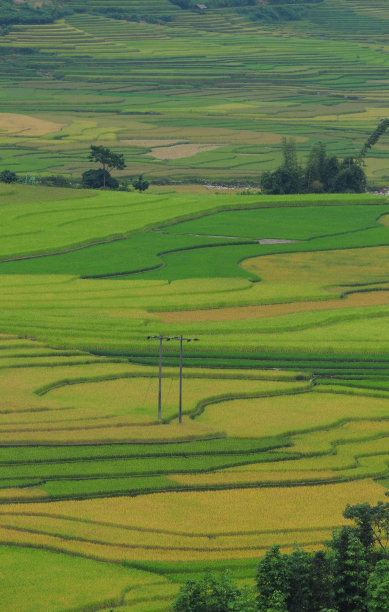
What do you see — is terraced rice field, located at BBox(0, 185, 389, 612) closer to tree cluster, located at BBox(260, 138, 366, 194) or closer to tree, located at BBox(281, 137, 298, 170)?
tree cluster, located at BBox(260, 138, 366, 194)

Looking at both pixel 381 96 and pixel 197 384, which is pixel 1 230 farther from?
pixel 381 96

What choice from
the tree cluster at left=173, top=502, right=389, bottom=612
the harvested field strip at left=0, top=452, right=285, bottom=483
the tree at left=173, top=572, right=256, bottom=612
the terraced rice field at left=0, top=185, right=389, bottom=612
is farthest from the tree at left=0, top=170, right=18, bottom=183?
the tree at left=173, top=572, right=256, bottom=612

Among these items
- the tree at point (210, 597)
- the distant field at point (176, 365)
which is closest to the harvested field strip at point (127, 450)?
the distant field at point (176, 365)

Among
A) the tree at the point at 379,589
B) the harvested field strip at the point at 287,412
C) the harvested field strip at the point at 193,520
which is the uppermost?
the tree at the point at 379,589

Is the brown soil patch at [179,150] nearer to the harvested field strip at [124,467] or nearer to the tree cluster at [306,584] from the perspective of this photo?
the harvested field strip at [124,467]

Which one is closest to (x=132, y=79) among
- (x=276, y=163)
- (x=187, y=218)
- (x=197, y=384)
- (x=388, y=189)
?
(x=276, y=163)

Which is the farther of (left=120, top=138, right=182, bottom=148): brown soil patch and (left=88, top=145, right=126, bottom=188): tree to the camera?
(left=120, top=138, right=182, bottom=148): brown soil patch

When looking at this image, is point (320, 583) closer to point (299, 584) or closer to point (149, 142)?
point (299, 584)
